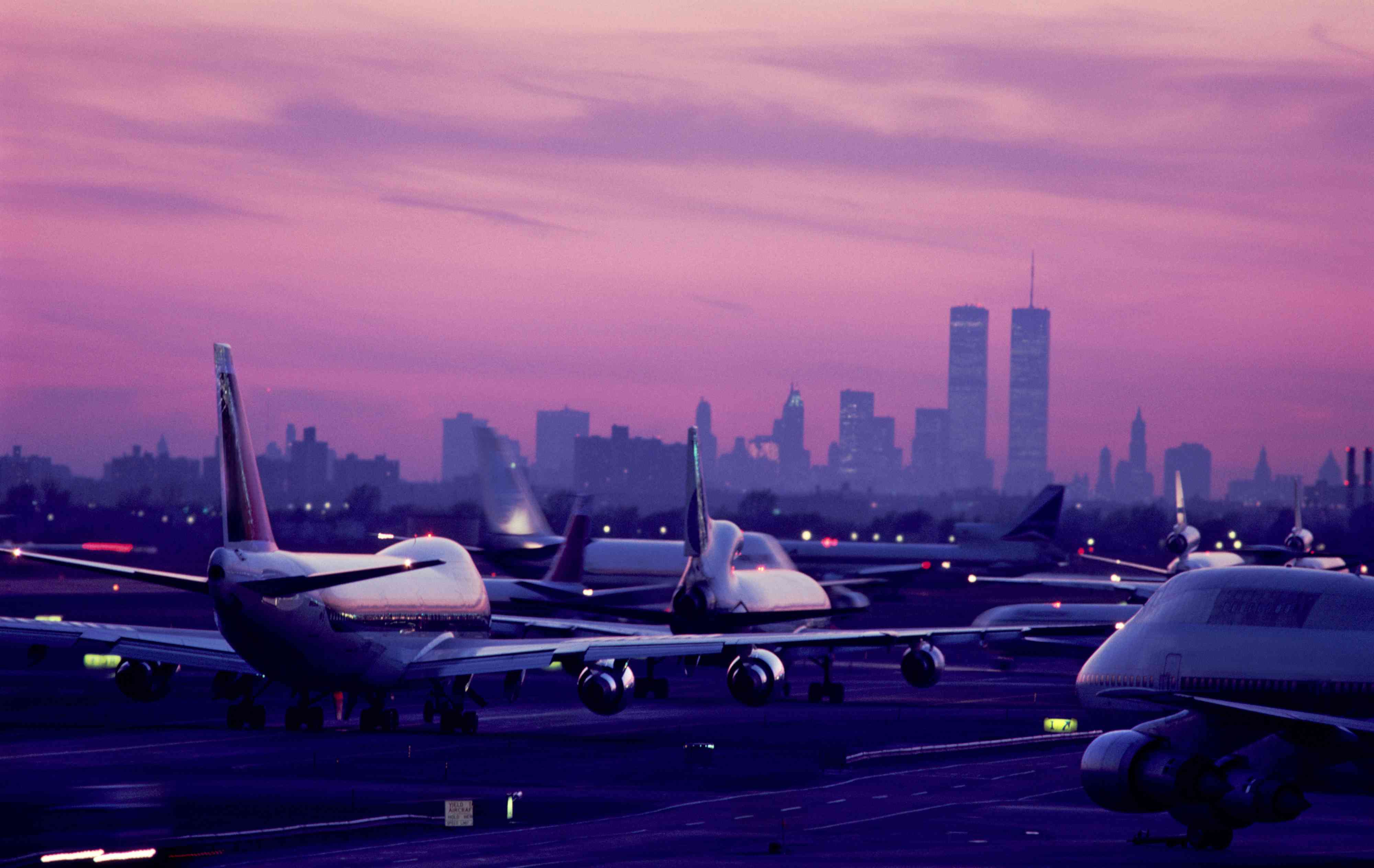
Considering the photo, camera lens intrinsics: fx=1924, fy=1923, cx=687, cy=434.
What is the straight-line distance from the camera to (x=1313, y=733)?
95.2 feet

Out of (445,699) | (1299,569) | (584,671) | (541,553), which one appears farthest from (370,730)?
(541,553)

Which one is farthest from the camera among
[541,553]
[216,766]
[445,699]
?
[541,553]

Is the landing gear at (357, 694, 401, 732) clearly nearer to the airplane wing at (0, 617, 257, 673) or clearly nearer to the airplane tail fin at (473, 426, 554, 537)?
the airplane wing at (0, 617, 257, 673)

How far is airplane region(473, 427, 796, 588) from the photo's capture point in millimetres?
93188

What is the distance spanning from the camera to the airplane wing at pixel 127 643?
5056 centimetres

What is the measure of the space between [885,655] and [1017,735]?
42554 millimetres

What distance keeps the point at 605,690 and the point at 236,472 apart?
35.3 feet

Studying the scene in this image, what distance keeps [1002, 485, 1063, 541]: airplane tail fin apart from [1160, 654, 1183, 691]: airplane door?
12932 centimetres

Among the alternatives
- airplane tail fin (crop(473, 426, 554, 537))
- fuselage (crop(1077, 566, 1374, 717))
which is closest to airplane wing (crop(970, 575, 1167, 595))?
fuselage (crop(1077, 566, 1374, 717))

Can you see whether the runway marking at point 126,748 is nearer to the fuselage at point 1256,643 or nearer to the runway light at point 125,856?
the runway light at point 125,856

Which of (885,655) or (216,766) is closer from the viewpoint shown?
(216,766)

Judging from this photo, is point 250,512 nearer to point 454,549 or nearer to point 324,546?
point 454,549

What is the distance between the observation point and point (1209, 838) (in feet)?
99.9

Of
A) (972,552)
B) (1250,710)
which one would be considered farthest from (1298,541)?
(1250,710)
